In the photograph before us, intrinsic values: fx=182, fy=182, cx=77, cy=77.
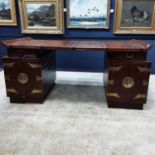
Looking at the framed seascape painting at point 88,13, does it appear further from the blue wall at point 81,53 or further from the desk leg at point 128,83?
the desk leg at point 128,83

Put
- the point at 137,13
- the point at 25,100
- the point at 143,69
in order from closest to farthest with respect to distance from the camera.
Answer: the point at 143,69
the point at 25,100
the point at 137,13

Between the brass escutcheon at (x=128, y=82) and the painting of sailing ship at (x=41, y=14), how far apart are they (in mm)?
2061

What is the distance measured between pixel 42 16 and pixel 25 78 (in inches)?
69.3

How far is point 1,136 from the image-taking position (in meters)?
1.73

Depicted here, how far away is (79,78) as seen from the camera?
11.5 feet

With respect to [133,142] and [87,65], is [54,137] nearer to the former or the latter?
[133,142]

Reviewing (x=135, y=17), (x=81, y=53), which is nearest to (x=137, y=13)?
(x=135, y=17)

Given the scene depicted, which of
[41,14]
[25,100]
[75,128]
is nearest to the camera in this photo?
[75,128]

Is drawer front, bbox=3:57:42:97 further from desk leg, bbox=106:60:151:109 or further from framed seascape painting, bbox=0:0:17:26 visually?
framed seascape painting, bbox=0:0:17:26

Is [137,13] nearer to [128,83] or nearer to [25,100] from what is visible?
[128,83]

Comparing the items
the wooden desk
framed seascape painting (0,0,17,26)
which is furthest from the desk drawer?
framed seascape painting (0,0,17,26)

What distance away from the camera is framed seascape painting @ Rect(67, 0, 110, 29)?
3410 mm

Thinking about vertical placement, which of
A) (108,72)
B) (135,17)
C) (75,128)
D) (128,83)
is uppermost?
(135,17)

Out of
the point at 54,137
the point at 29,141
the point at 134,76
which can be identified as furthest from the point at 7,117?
the point at 134,76
